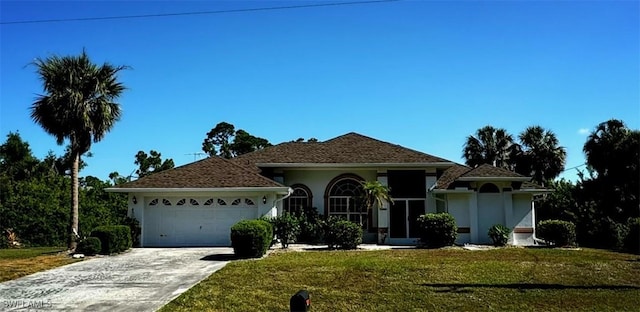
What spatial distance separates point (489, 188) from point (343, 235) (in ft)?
24.8

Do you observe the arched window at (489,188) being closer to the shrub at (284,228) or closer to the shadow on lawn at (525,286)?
the shrub at (284,228)

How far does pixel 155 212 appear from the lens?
72.1 ft

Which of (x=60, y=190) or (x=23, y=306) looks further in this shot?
(x=60, y=190)

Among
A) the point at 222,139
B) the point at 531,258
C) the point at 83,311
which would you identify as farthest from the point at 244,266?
the point at 222,139

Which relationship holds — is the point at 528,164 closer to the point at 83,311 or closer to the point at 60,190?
the point at 60,190

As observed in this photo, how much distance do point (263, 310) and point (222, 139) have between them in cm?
4976

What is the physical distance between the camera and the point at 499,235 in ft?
71.4

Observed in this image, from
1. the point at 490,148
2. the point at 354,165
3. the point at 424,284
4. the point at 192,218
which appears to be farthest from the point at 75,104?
the point at 490,148

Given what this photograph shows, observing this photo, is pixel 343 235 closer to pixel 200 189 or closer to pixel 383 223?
pixel 383 223

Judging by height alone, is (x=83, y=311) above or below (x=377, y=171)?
below

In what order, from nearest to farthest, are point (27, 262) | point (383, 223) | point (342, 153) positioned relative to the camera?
point (27, 262) → point (383, 223) → point (342, 153)

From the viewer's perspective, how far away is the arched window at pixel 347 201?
79.2ft

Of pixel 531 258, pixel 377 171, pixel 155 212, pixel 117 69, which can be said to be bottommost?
pixel 531 258

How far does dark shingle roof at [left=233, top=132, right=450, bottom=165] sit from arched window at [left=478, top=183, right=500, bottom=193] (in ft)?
6.87
